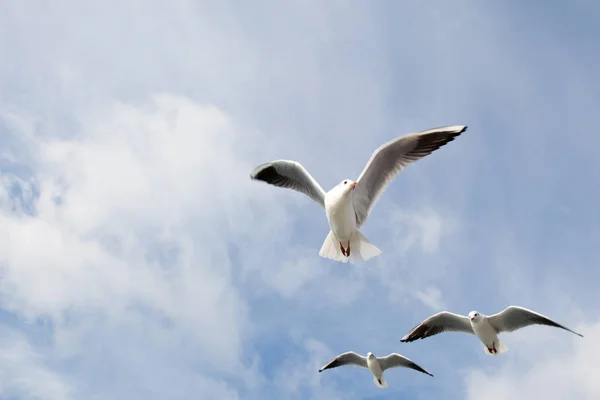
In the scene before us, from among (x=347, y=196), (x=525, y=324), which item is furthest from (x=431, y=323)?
(x=347, y=196)

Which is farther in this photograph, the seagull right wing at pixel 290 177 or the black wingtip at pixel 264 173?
the black wingtip at pixel 264 173

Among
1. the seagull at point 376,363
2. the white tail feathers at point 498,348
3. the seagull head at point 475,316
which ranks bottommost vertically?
the white tail feathers at point 498,348

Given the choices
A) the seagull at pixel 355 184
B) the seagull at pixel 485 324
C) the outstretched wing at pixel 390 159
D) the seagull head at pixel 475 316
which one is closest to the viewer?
the outstretched wing at pixel 390 159

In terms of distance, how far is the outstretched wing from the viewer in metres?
13.5

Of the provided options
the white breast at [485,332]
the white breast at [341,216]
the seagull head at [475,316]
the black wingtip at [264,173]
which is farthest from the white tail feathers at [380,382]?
the black wingtip at [264,173]

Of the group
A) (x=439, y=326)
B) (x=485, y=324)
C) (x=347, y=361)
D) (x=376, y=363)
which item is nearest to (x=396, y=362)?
(x=376, y=363)

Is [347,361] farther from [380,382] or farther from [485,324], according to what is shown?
[485,324]

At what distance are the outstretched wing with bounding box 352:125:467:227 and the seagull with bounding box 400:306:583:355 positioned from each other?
4185mm

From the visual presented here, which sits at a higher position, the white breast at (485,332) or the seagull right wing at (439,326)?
the seagull right wing at (439,326)

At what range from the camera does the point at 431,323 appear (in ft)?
58.1

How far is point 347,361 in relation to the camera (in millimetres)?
20359

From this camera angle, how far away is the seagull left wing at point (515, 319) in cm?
1591

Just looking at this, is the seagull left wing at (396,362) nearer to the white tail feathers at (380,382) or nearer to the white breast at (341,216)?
the white tail feathers at (380,382)

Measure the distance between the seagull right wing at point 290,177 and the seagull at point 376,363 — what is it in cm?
658
